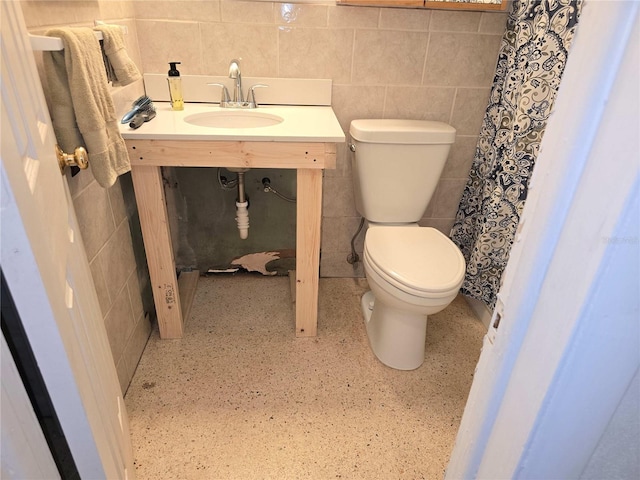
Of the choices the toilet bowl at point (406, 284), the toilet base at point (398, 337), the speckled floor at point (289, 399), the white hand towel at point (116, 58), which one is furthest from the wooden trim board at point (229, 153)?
the speckled floor at point (289, 399)

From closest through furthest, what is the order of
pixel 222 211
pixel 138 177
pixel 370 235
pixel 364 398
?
pixel 138 177, pixel 364 398, pixel 370 235, pixel 222 211

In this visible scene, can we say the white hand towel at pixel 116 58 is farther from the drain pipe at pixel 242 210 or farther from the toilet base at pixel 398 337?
the toilet base at pixel 398 337

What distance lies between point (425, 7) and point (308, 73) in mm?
514

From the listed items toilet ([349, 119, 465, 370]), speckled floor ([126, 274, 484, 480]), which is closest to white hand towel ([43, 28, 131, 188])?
speckled floor ([126, 274, 484, 480])

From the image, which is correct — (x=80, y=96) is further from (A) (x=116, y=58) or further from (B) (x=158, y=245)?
(B) (x=158, y=245)

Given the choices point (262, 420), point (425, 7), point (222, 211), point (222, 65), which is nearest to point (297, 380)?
point (262, 420)

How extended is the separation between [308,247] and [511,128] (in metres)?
0.90

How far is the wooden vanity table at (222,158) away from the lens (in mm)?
Answer: 1380

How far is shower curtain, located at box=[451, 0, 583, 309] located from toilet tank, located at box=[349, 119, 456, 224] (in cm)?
21

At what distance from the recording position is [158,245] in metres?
1.58

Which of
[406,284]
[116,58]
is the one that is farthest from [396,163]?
[116,58]

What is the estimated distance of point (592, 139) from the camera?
0.44 meters

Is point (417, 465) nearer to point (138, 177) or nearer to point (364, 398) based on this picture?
point (364, 398)

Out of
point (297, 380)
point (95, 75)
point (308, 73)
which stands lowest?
point (297, 380)
